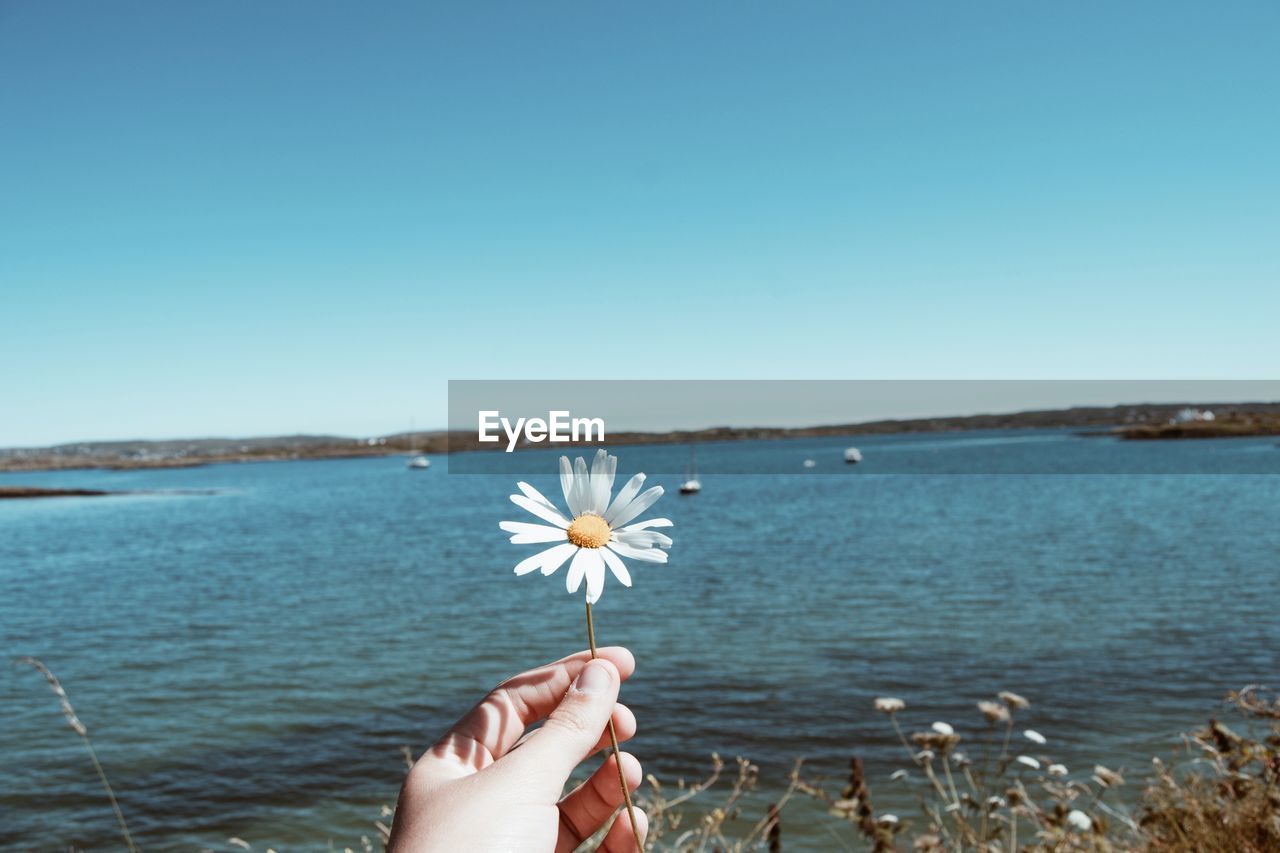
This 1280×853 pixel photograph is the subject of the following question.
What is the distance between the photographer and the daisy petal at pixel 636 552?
112 centimetres

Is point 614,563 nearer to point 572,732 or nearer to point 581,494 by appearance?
point 581,494

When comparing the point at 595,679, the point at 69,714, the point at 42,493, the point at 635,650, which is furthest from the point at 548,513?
the point at 42,493

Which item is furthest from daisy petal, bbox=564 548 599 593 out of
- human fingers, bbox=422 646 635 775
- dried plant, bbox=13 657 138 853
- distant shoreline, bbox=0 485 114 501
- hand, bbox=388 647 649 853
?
distant shoreline, bbox=0 485 114 501

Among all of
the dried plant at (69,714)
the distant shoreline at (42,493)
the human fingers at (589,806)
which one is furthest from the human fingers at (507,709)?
the distant shoreline at (42,493)

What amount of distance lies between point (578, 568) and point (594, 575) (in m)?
0.03

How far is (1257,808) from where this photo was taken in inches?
173

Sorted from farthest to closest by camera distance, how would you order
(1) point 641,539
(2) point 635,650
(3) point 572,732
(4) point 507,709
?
(2) point 635,650, (4) point 507,709, (3) point 572,732, (1) point 641,539

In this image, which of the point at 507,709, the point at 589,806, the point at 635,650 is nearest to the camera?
the point at 507,709

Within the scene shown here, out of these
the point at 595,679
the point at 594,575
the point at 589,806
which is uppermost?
the point at 594,575

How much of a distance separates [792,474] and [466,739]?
384 feet

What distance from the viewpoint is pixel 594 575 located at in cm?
111

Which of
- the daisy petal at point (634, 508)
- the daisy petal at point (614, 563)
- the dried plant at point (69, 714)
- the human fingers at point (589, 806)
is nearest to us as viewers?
the daisy petal at point (614, 563)

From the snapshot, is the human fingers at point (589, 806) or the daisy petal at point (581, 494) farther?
the human fingers at point (589, 806)

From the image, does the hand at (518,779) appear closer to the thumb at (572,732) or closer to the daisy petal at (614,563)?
the thumb at (572,732)
